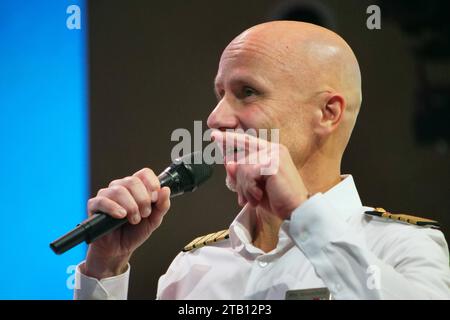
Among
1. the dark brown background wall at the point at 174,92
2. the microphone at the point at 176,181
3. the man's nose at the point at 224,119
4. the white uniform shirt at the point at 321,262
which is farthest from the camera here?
the dark brown background wall at the point at 174,92

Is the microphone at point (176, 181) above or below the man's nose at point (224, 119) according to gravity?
below

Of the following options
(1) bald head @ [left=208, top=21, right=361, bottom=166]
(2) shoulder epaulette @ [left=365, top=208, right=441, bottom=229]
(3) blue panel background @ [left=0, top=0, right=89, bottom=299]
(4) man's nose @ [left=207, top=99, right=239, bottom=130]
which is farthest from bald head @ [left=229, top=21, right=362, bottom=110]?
(3) blue panel background @ [left=0, top=0, right=89, bottom=299]

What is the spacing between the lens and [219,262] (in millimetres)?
1690

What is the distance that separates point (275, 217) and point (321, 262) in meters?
0.41

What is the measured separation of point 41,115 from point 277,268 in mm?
1234

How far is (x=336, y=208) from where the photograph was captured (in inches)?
63.5

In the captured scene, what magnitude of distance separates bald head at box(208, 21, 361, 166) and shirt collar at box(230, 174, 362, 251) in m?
0.10

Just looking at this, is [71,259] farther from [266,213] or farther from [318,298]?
[318,298]

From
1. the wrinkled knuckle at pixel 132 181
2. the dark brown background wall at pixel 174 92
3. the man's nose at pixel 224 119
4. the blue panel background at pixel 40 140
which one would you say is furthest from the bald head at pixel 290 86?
the blue panel background at pixel 40 140

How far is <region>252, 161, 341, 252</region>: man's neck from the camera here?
1.66 metres

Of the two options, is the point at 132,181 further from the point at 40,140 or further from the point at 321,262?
the point at 40,140

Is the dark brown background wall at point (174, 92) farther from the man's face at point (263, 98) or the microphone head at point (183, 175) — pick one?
the microphone head at point (183, 175)

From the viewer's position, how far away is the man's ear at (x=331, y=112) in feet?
5.38

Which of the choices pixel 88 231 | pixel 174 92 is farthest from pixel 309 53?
pixel 174 92
